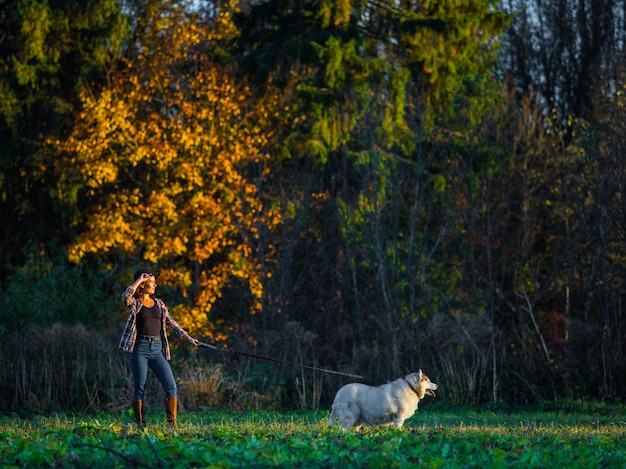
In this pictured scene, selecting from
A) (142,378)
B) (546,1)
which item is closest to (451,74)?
(546,1)

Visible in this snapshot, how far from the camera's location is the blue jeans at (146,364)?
41.2ft

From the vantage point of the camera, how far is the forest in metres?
22.7

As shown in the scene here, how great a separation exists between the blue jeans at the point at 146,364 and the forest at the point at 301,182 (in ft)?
27.4

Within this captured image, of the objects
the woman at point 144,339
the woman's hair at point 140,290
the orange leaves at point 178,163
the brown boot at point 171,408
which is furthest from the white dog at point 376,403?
the orange leaves at point 178,163

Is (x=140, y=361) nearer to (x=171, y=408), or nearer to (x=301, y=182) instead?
(x=171, y=408)

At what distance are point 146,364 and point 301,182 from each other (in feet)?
45.2

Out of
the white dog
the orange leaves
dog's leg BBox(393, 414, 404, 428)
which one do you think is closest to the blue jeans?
the white dog

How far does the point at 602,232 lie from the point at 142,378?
13.0 metres

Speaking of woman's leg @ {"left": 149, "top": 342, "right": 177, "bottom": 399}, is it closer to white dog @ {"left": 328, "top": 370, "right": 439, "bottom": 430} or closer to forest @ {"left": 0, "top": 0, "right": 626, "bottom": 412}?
white dog @ {"left": 328, "top": 370, "right": 439, "bottom": 430}

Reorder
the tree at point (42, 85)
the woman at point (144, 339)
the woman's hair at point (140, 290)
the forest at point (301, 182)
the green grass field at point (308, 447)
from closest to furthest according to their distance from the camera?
the green grass field at point (308, 447) → the woman at point (144, 339) → the woman's hair at point (140, 290) → the forest at point (301, 182) → the tree at point (42, 85)

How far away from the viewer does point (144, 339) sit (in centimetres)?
1256

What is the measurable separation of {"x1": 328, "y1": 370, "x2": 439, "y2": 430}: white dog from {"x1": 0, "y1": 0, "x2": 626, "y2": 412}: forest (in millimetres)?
8428

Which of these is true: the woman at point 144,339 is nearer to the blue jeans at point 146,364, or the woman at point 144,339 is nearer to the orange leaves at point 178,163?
the blue jeans at point 146,364

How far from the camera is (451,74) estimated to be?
2564 centimetres
